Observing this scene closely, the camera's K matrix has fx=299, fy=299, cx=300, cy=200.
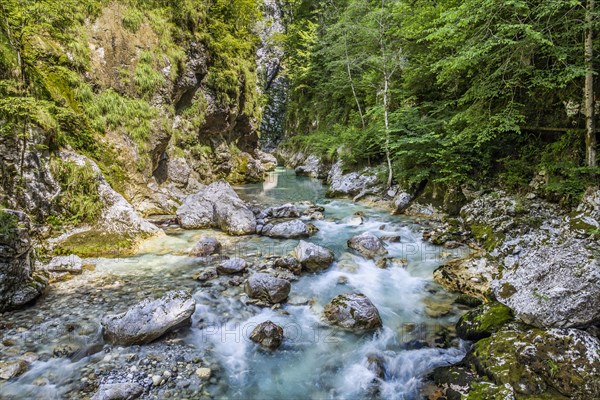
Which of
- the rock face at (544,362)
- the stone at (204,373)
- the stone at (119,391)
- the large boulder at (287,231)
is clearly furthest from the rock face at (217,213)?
the rock face at (544,362)

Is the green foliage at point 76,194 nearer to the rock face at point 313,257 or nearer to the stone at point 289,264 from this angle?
the stone at point 289,264

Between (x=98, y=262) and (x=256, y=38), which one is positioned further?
(x=256, y=38)

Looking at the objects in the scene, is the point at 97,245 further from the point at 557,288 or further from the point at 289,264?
the point at 557,288

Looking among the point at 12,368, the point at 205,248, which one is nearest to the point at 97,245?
the point at 205,248

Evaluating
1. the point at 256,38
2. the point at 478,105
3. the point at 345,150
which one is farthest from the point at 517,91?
the point at 256,38

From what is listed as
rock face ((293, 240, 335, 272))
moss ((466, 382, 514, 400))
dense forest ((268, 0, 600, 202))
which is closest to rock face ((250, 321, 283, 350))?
rock face ((293, 240, 335, 272))

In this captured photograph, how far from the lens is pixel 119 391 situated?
3.27 metres

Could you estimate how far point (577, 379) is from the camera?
10.2 ft

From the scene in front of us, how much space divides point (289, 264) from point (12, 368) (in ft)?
14.8

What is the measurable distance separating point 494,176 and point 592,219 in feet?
12.9

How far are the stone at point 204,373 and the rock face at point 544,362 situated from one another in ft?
10.8

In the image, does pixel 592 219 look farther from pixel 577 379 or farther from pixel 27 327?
pixel 27 327

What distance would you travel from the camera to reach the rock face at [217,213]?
30.4ft

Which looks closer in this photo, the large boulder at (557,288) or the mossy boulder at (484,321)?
the large boulder at (557,288)
